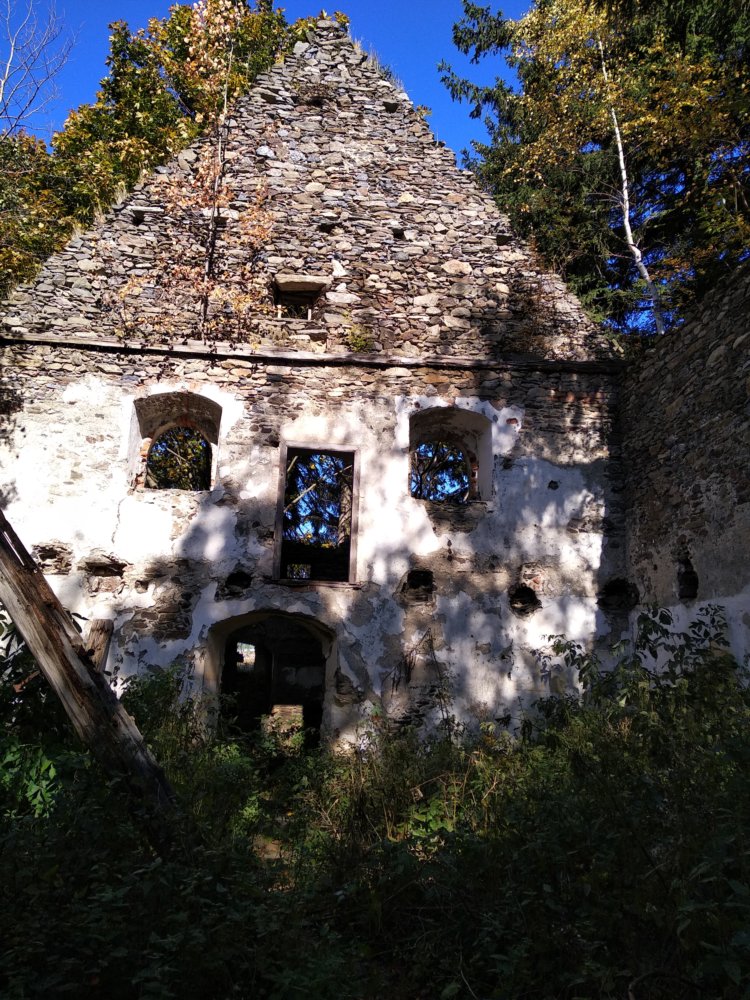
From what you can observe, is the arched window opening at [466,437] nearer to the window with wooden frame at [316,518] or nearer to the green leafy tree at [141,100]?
the window with wooden frame at [316,518]

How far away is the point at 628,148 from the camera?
13320 mm

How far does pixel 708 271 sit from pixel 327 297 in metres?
7.13

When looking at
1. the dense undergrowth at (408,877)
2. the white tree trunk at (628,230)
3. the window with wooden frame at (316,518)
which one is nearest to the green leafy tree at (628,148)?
the white tree trunk at (628,230)

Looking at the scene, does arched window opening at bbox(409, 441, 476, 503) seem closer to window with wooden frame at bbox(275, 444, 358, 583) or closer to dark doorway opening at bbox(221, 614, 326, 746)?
→ window with wooden frame at bbox(275, 444, 358, 583)

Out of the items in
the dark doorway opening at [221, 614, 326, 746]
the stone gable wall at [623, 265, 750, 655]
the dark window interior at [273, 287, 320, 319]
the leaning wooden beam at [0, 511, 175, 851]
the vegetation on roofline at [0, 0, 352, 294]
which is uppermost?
the vegetation on roofline at [0, 0, 352, 294]

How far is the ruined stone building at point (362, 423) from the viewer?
7289mm

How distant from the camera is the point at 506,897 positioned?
3.46 m

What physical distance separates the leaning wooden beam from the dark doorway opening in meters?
8.01

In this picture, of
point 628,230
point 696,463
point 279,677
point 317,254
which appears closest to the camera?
point 696,463

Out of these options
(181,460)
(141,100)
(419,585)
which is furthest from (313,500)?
(141,100)

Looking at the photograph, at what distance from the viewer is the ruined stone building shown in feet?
23.9

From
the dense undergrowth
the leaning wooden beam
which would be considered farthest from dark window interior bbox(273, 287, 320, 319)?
the dense undergrowth

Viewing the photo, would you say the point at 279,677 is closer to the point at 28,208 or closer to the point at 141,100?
the point at 28,208

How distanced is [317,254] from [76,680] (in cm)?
674
